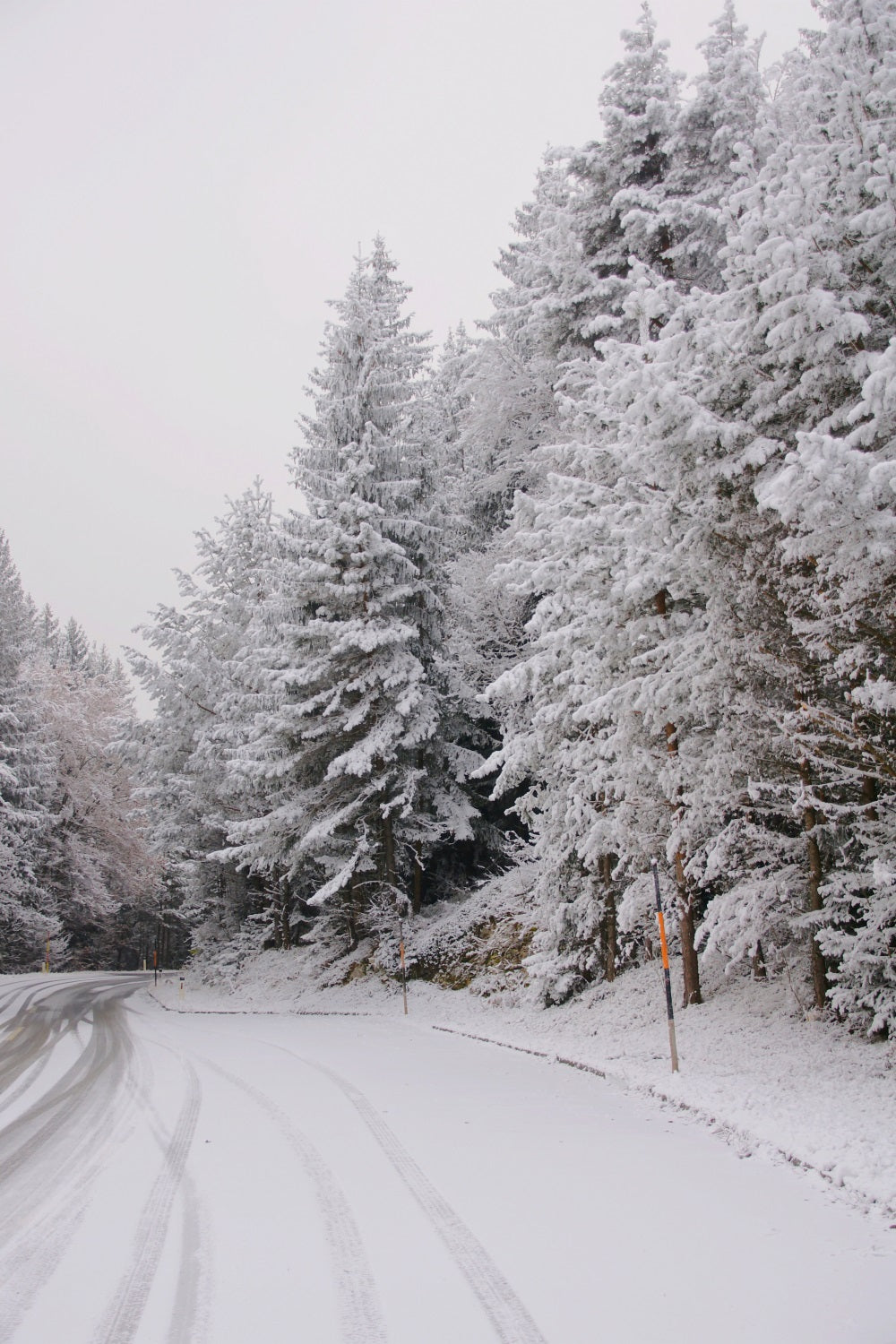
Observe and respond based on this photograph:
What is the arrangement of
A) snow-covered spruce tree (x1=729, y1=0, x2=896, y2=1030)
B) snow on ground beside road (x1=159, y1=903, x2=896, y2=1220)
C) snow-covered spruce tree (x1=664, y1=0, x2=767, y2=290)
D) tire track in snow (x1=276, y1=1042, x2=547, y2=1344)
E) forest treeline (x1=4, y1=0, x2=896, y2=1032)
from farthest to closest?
snow-covered spruce tree (x1=664, y1=0, x2=767, y2=290)
forest treeline (x1=4, y1=0, x2=896, y2=1032)
snow-covered spruce tree (x1=729, y1=0, x2=896, y2=1030)
snow on ground beside road (x1=159, y1=903, x2=896, y2=1220)
tire track in snow (x1=276, y1=1042, x2=547, y2=1344)

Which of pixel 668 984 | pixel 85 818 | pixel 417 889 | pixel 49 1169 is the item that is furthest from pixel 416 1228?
pixel 85 818

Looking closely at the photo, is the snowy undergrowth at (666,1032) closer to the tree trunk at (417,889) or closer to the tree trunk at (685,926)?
the tree trunk at (685,926)

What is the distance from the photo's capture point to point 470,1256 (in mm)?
4555

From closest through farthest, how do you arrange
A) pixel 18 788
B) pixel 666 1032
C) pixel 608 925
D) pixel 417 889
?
pixel 666 1032 → pixel 608 925 → pixel 417 889 → pixel 18 788

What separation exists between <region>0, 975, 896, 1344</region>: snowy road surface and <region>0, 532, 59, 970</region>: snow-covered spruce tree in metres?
25.1

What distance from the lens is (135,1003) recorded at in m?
25.4

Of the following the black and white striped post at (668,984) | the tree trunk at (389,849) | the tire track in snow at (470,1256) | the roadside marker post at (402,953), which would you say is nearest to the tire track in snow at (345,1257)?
the tire track in snow at (470,1256)

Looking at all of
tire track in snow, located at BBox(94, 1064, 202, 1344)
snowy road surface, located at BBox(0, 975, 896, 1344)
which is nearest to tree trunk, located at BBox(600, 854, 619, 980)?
snowy road surface, located at BBox(0, 975, 896, 1344)

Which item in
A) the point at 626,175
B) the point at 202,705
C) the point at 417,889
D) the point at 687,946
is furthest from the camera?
the point at 202,705

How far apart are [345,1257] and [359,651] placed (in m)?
16.8

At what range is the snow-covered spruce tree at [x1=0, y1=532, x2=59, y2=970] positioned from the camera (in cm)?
3200

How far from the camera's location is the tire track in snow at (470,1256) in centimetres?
377

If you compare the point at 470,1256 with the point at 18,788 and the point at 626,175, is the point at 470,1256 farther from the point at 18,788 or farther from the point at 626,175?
the point at 18,788

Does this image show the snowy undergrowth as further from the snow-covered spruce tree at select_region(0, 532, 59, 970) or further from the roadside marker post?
the snow-covered spruce tree at select_region(0, 532, 59, 970)
